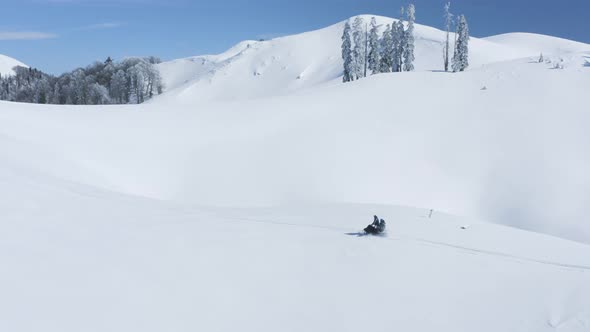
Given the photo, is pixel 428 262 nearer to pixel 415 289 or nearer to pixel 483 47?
pixel 415 289

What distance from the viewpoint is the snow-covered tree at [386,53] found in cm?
6056

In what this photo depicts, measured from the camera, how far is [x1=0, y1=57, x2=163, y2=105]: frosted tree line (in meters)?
97.1

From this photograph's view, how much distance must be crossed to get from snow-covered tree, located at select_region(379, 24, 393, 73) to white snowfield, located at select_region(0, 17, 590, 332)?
21.0 metres

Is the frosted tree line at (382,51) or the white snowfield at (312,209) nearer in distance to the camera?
the white snowfield at (312,209)

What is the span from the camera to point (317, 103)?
3328 cm

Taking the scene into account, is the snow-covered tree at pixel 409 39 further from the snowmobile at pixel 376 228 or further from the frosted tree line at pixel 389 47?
the snowmobile at pixel 376 228

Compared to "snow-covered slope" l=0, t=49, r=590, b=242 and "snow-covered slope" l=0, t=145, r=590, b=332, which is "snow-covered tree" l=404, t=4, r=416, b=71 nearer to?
"snow-covered slope" l=0, t=49, r=590, b=242

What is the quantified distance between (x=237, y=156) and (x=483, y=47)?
82046mm

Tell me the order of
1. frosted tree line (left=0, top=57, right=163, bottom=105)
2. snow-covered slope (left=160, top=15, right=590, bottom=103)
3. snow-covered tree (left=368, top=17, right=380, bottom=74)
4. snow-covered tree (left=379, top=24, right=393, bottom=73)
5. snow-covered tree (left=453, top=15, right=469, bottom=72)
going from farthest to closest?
frosted tree line (left=0, top=57, right=163, bottom=105) < snow-covered slope (left=160, top=15, right=590, bottom=103) < snow-covered tree (left=379, top=24, right=393, bottom=73) < snow-covered tree (left=368, top=17, right=380, bottom=74) < snow-covered tree (left=453, top=15, right=469, bottom=72)

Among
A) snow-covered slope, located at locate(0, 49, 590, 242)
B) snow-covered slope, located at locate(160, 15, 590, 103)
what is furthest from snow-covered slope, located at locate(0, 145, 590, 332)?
snow-covered slope, located at locate(160, 15, 590, 103)

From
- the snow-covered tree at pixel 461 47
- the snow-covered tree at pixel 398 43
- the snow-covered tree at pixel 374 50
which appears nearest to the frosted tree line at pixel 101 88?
the snow-covered tree at pixel 374 50

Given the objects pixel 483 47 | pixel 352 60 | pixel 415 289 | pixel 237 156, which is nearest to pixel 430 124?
pixel 237 156

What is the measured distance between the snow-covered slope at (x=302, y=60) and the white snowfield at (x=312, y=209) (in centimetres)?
4546

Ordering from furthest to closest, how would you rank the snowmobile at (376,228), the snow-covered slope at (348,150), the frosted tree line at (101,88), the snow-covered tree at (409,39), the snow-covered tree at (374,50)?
the frosted tree line at (101,88) → the snow-covered tree at (374,50) → the snow-covered tree at (409,39) → the snow-covered slope at (348,150) → the snowmobile at (376,228)
